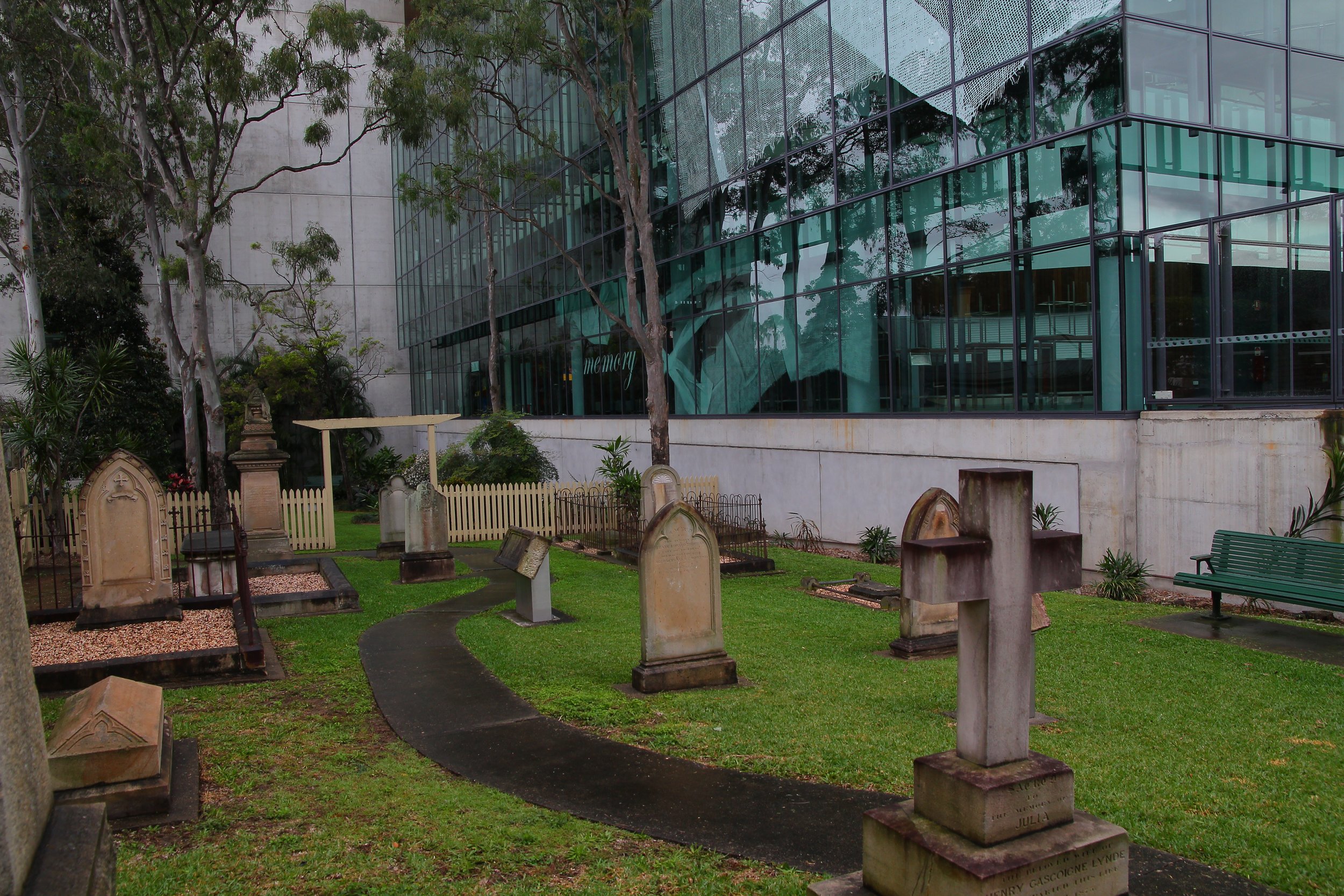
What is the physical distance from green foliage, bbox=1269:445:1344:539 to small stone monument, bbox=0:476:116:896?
1162 centimetres

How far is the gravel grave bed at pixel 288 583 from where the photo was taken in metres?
13.8

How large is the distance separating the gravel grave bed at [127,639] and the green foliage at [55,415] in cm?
806

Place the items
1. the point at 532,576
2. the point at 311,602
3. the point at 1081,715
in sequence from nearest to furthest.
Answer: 1. the point at 1081,715
2. the point at 532,576
3. the point at 311,602

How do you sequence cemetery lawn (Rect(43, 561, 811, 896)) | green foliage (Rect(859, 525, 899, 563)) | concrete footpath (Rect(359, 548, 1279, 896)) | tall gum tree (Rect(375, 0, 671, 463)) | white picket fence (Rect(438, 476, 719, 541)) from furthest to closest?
white picket fence (Rect(438, 476, 719, 541))
tall gum tree (Rect(375, 0, 671, 463))
green foliage (Rect(859, 525, 899, 563))
concrete footpath (Rect(359, 548, 1279, 896))
cemetery lawn (Rect(43, 561, 811, 896))

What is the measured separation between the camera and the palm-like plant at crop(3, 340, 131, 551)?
1667 centimetres

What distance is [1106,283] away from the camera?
45.1 feet

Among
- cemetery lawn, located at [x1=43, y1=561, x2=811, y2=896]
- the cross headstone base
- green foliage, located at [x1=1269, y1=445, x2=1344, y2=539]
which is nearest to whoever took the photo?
cemetery lawn, located at [x1=43, y1=561, x2=811, y2=896]

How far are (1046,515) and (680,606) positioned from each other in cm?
768

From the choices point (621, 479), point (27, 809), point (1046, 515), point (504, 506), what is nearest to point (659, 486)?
point (621, 479)

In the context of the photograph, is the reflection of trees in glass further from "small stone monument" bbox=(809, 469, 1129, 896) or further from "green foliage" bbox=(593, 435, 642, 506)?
"small stone monument" bbox=(809, 469, 1129, 896)

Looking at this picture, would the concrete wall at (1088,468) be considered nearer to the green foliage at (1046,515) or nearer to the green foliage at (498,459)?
the green foliage at (1046,515)

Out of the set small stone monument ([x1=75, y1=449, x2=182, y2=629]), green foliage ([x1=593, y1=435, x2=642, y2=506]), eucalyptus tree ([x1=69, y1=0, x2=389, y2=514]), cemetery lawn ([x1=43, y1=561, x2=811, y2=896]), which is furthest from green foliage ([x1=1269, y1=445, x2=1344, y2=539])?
eucalyptus tree ([x1=69, y1=0, x2=389, y2=514])

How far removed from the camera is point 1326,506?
1076cm

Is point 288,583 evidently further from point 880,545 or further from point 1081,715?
point 1081,715
